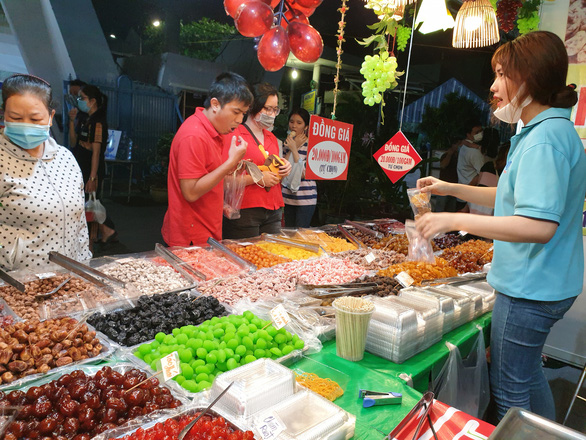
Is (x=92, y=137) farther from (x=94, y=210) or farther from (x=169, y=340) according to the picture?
(x=169, y=340)

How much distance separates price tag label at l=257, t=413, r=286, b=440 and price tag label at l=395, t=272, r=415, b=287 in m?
1.54

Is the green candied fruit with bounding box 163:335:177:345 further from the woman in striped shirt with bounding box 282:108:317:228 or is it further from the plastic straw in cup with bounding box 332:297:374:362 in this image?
the woman in striped shirt with bounding box 282:108:317:228

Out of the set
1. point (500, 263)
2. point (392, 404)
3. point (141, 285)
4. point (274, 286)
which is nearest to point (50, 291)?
point (141, 285)

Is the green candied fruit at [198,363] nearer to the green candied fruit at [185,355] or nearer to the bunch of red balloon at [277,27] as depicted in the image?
the green candied fruit at [185,355]

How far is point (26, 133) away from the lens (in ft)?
7.23

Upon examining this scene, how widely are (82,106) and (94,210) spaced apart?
116 centimetres

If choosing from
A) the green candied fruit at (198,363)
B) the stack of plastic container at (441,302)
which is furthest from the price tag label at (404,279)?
the green candied fruit at (198,363)

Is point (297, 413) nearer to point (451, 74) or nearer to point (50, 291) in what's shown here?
point (50, 291)

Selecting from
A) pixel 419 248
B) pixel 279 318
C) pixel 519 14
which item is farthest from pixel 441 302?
pixel 519 14

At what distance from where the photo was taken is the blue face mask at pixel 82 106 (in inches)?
176

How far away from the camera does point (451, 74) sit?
271 inches

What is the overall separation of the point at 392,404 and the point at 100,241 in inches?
175

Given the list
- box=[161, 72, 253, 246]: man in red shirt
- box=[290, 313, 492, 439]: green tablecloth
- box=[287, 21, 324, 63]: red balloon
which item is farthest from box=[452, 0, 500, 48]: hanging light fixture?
box=[290, 313, 492, 439]: green tablecloth

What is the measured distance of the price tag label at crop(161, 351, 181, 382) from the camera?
137 centimetres
